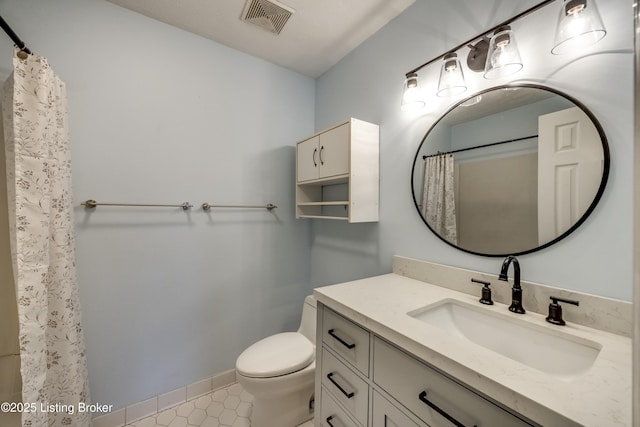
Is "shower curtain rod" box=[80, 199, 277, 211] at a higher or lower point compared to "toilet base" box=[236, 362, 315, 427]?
higher

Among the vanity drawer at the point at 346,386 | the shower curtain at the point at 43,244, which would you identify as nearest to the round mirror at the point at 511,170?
the vanity drawer at the point at 346,386

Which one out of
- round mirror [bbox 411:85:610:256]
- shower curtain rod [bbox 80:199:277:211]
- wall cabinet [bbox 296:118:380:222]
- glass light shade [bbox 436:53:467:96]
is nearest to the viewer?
round mirror [bbox 411:85:610:256]

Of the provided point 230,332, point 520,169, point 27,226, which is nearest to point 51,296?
point 27,226

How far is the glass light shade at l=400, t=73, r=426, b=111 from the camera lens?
1277 mm

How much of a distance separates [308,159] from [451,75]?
1.00 meters

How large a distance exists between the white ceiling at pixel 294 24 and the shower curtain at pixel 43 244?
786 mm

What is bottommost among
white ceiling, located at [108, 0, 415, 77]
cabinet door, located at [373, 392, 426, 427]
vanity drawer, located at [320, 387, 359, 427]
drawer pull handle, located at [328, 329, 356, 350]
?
vanity drawer, located at [320, 387, 359, 427]

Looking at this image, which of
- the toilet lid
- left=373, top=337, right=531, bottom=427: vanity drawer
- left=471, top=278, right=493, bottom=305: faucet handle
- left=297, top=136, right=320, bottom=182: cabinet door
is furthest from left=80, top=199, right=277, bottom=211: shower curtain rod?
left=471, top=278, right=493, bottom=305: faucet handle

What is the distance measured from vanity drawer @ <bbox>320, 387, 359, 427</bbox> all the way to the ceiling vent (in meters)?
2.01

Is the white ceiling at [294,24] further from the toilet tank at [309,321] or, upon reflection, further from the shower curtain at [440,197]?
the toilet tank at [309,321]

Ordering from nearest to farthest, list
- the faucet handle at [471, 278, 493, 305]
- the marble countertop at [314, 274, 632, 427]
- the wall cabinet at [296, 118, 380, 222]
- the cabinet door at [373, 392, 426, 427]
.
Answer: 1. the marble countertop at [314, 274, 632, 427]
2. the cabinet door at [373, 392, 426, 427]
3. the faucet handle at [471, 278, 493, 305]
4. the wall cabinet at [296, 118, 380, 222]

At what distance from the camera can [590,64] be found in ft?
2.67

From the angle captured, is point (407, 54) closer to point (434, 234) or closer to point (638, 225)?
point (434, 234)

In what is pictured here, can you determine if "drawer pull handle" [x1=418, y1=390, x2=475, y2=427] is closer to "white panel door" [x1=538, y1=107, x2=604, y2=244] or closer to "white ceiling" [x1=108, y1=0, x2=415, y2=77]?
"white panel door" [x1=538, y1=107, x2=604, y2=244]
